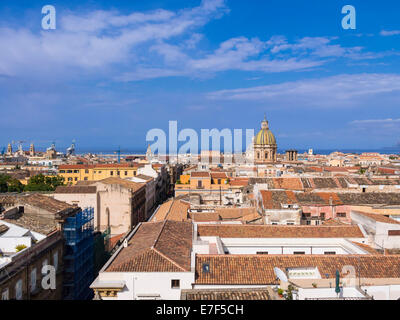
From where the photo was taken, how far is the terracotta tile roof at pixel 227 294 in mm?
10789

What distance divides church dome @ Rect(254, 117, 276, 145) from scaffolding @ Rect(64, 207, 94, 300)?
5308 centimetres

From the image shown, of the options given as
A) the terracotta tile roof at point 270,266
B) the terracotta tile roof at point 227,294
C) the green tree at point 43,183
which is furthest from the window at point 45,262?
the green tree at point 43,183

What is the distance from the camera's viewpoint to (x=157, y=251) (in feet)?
46.2

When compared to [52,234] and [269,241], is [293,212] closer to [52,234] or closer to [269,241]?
[269,241]

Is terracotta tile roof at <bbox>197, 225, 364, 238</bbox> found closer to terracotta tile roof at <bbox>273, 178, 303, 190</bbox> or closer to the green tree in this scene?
terracotta tile roof at <bbox>273, 178, 303, 190</bbox>

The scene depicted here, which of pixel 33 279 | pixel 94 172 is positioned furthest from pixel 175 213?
pixel 94 172

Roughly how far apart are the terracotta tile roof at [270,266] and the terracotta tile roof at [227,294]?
1.57 meters

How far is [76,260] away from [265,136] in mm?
55633

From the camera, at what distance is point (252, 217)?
2528 cm

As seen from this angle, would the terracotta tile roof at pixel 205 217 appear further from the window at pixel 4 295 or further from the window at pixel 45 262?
the window at pixel 4 295

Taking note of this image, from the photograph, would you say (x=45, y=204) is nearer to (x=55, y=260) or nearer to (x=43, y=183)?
(x=55, y=260)
